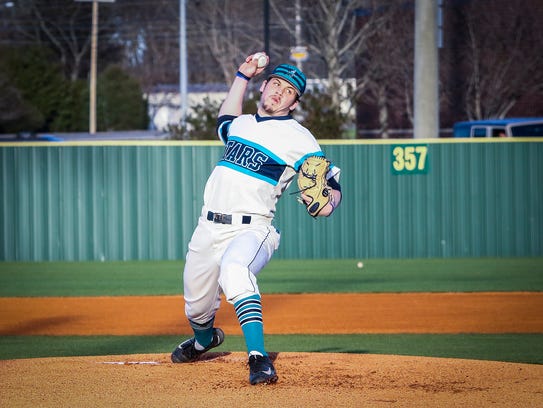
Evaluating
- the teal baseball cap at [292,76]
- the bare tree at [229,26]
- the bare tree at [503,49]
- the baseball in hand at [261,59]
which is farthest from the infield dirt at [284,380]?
the bare tree at [229,26]

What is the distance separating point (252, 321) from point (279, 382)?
1.40ft

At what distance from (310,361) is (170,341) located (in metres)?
2.41

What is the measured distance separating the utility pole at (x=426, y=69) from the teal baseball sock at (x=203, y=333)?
38.2 feet

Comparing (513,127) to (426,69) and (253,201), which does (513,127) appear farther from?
(253,201)

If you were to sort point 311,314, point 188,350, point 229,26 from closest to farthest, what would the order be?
point 188,350
point 311,314
point 229,26

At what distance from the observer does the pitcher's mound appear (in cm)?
561

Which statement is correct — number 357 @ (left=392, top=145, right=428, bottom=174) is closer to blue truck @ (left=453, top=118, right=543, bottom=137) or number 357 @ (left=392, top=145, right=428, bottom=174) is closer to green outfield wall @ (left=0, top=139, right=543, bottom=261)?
green outfield wall @ (left=0, top=139, right=543, bottom=261)

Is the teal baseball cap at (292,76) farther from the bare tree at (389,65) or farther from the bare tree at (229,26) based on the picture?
the bare tree at (229,26)

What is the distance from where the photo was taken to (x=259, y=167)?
620 cm

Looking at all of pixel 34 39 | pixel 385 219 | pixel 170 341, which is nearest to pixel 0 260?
pixel 385 219

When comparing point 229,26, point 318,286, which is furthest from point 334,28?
point 318,286

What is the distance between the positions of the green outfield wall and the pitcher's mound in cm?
942

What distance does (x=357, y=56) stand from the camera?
98.8 feet

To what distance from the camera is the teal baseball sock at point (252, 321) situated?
5.95 m
